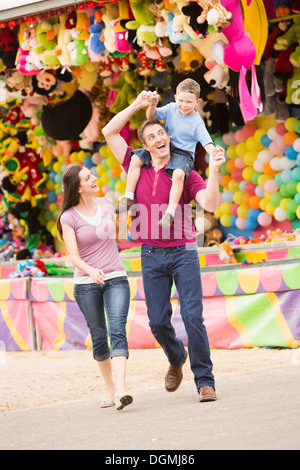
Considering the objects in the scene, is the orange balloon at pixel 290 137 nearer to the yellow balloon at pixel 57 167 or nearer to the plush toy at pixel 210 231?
the plush toy at pixel 210 231

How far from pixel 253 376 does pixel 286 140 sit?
376 cm

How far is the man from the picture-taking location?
491 centimetres

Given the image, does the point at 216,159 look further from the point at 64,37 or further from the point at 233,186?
the point at 233,186

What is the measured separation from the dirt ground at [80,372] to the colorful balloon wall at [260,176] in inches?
87.5

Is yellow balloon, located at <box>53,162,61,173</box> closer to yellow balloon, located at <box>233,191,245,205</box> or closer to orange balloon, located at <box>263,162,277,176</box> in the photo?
yellow balloon, located at <box>233,191,245,205</box>

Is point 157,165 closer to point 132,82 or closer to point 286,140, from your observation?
point 286,140

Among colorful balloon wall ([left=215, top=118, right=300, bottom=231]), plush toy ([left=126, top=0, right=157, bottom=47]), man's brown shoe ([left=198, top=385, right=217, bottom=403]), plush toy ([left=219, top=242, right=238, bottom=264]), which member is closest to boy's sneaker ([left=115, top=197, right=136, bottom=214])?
man's brown shoe ([left=198, top=385, right=217, bottom=403])

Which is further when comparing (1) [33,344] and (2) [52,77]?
(2) [52,77]

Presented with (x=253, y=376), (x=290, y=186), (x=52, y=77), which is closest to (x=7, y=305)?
(x=52, y=77)

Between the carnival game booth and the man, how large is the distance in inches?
90.9

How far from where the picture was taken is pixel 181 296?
16.3ft

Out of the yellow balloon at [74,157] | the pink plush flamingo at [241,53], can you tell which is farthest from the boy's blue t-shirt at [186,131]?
the yellow balloon at [74,157]

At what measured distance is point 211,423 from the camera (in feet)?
13.6

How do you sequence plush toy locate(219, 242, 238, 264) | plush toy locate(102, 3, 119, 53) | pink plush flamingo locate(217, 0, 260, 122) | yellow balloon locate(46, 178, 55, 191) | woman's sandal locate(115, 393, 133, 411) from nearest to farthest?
woman's sandal locate(115, 393, 133, 411) → pink plush flamingo locate(217, 0, 260, 122) → plush toy locate(102, 3, 119, 53) → plush toy locate(219, 242, 238, 264) → yellow balloon locate(46, 178, 55, 191)
